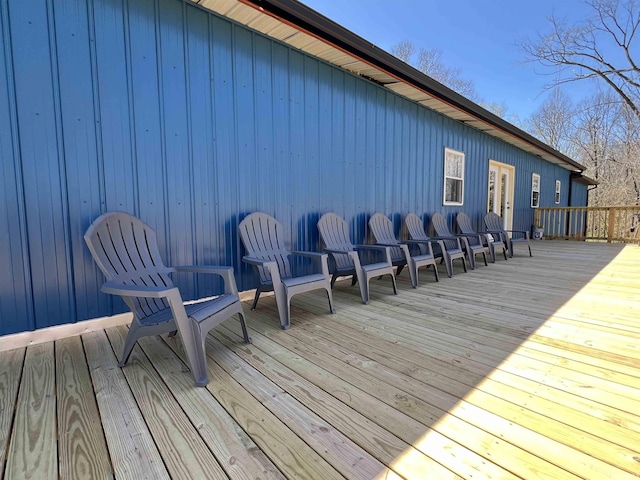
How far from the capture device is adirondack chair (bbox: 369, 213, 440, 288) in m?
3.89

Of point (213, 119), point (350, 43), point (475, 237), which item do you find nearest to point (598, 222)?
point (475, 237)

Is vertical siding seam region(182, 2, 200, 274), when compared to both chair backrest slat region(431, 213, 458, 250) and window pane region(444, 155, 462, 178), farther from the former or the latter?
window pane region(444, 155, 462, 178)

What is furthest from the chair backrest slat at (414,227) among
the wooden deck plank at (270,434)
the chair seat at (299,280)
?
the wooden deck plank at (270,434)

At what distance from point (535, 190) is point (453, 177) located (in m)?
5.76

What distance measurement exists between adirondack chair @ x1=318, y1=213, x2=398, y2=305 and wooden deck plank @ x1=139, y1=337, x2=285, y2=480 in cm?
187

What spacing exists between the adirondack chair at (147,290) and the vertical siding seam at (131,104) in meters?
0.36

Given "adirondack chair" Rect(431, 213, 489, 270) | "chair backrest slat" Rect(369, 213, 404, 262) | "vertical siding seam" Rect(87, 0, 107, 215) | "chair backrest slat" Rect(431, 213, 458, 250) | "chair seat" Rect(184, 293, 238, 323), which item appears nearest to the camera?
"chair seat" Rect(184, 293, 238, 323)

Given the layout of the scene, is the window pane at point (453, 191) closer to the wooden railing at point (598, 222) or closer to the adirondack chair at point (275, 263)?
the adirondack chair at point (275, 263)

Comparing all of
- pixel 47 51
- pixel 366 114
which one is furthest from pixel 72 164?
pixel 366 114

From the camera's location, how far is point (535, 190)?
32.9ft

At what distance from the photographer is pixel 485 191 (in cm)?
721

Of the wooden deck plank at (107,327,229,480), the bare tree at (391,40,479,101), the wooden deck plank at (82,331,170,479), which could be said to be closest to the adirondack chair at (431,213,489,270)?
the wooden deck plank at (107,327,229,480)

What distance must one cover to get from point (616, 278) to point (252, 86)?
5.37m

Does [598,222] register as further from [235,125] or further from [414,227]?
[235,125]
